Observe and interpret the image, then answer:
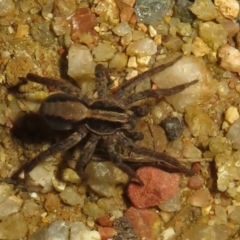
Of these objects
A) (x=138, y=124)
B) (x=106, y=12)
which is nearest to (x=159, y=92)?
(x=138, y=124)

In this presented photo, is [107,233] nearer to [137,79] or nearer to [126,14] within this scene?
[137,79]

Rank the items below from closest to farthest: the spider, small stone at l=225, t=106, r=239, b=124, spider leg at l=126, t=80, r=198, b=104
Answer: the spider
spider leg at l=126, t=80, r=198, b=104
small stone at l=225, t=106, r=239, b=124

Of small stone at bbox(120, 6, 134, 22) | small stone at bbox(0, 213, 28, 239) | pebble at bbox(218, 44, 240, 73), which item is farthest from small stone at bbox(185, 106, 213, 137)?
small stone at bbox(0, 213, 28, 239)

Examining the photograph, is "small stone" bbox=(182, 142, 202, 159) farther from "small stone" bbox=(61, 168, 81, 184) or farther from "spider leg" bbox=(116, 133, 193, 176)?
"small stone" bbox=(61, 168, 81, 184)

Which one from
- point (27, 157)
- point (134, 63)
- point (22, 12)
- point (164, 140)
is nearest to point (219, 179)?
point (164, 140)

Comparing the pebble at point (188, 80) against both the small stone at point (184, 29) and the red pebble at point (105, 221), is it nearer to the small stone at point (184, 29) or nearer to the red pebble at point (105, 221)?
the small stone at point (184, 29)

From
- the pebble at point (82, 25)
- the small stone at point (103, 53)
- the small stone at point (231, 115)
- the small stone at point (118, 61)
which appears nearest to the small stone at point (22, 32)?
the pebble at point (82, 25)
